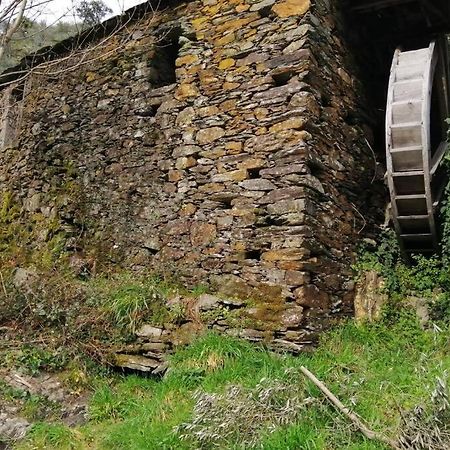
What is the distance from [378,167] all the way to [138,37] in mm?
3254

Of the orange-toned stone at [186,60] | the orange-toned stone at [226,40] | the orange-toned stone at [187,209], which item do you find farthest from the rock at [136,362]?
the orange-toned stone at [226,40]

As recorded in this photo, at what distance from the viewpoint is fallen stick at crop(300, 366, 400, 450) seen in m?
3.00

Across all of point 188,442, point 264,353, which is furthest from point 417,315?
point 188,442

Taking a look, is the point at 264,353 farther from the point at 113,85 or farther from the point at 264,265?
the point at 113,85

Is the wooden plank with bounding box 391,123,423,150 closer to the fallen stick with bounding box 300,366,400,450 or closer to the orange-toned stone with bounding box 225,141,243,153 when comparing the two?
the orange-toned stone with bounding box 225,141,243,153

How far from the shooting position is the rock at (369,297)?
5.10 meters

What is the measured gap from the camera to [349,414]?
321cm

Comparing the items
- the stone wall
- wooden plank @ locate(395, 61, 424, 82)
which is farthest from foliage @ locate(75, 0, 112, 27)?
wooden plank @ locate(395, 61, 424, 82)

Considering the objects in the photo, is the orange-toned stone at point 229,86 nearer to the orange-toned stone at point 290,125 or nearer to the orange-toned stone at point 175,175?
the orange-toned stone at point 290,125

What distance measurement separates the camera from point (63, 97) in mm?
7090

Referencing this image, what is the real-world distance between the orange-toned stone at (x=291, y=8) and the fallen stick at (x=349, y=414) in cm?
339

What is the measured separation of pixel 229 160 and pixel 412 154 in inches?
72.7

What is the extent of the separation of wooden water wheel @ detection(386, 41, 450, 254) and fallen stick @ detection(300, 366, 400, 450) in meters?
2.52

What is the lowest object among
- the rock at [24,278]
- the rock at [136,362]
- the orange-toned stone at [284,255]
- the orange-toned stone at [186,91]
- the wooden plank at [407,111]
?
the rock at [136,362]
